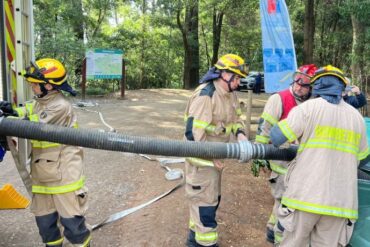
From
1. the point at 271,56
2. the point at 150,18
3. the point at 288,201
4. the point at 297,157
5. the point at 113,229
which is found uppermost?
the point at 150,18

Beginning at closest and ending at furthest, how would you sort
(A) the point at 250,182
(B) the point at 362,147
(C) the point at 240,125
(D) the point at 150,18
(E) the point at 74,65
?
(B) the point at 362,147
(C) the point at 240,125
(A) the point at 250,182
(E) the point at 74,65
(D) the point at 150,18

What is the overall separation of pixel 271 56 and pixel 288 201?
4.46 metres

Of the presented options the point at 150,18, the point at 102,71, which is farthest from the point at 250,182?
the point at 150,18

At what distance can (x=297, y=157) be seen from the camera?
2.99 metres

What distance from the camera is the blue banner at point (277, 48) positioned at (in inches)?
273

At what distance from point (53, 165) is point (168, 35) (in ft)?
69.5

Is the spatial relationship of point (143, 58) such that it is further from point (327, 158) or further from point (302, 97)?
point (327, 158)

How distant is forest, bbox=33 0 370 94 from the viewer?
1520 cm

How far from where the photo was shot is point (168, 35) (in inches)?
938

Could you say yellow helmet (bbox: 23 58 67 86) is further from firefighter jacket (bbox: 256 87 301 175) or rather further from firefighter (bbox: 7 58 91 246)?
firefighter jacket (bbox: 256 87 301 175)

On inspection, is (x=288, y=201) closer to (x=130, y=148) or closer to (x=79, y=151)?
(x=130, y=148)

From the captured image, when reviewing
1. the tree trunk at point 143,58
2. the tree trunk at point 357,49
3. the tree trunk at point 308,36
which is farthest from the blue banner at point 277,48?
the tree trunk at point 143,58

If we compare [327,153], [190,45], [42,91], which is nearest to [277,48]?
[327,153]

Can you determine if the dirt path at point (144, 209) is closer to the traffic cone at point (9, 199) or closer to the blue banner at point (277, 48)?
the traffic cone at point (9, 199)
